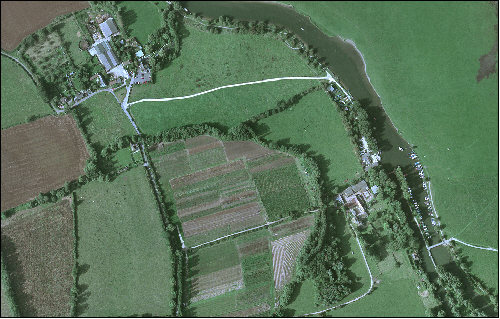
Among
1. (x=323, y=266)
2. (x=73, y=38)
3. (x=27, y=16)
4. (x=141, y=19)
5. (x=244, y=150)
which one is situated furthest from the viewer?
(x=27, y=16)

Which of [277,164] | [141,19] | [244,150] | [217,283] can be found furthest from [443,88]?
[141,19]

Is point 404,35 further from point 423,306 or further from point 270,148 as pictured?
point 423,306

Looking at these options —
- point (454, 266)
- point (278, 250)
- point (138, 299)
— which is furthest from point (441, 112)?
point (138, 299)

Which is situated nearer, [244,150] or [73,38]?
[244,150]

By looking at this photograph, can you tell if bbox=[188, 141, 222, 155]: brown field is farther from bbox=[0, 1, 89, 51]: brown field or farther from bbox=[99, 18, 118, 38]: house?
bbox=[0, 1, 89, 51]: brown field

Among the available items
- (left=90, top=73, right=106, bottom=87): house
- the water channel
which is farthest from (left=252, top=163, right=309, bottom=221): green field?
(left=90, top=73, right=106, bottom=87): house

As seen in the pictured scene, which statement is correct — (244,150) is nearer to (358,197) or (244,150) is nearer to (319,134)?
(319,134)

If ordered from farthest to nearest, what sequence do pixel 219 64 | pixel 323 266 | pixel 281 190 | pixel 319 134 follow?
pixel 219 64, pixel 319 134, pixel 281 190, pixel 323 266
